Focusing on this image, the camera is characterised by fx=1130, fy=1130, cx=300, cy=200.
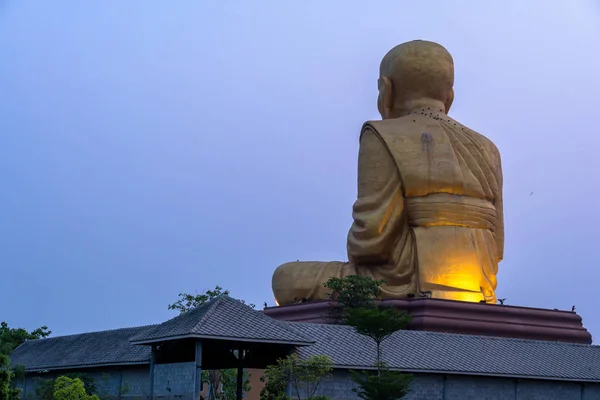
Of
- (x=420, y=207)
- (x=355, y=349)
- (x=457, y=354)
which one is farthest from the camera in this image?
(x=420, y=207)

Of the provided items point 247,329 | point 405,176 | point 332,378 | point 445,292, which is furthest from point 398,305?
point 247,329

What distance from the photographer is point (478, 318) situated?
29.9 metres

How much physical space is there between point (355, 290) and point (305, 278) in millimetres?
4017

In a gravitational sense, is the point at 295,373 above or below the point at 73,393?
above

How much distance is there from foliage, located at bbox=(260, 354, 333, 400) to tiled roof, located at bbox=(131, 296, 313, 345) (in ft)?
1.50

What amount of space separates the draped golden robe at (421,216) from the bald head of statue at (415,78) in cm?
72

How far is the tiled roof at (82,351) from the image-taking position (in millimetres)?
25202

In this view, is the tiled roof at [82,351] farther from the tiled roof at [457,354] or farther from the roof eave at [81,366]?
the tiled roof at [457,354]

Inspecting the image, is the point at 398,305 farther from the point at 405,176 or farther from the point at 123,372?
the point at 123,372

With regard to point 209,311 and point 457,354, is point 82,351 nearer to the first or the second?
point 209,311

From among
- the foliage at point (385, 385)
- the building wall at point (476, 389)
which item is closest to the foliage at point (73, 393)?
the building wall at point (476, 389)

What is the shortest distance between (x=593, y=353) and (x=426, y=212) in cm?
620

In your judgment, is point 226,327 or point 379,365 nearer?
point 226,327

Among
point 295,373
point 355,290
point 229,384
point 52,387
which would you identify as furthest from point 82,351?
point 295,373
